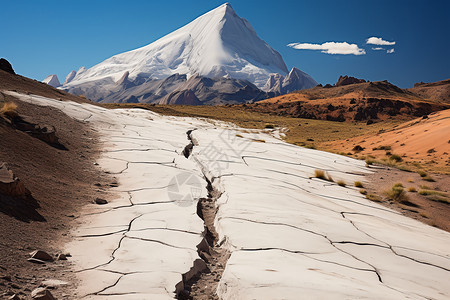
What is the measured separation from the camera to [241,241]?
4.29 meters

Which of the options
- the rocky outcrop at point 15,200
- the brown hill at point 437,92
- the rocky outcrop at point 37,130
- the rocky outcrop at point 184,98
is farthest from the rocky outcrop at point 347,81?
the rocky outcrop at point 15,200

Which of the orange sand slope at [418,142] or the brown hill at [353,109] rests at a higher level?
the brown hill at [353,109]

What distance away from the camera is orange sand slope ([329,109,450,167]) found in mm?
19141

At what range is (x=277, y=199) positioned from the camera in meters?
6.36

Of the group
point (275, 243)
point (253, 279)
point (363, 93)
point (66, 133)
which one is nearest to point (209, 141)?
point (66, 133)

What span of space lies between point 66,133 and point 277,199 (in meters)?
6.34

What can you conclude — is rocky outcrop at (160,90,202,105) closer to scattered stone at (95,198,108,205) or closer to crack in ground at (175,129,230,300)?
scattered stone at (95,198,108,205)

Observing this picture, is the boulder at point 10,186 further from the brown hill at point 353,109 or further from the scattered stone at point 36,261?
the brown hill at point 353,109

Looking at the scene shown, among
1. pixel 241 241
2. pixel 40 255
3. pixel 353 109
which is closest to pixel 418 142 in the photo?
pixel 241 241

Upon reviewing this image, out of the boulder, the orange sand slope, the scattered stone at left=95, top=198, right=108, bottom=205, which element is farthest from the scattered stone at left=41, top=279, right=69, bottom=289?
the orange sand slope

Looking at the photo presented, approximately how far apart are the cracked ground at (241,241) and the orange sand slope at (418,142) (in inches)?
527

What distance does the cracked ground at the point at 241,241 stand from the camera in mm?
3143

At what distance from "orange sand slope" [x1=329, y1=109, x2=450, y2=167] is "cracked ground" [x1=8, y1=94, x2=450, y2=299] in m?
13.4

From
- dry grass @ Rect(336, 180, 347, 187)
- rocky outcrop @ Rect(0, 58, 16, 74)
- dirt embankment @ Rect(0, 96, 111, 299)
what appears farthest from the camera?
rocky outcrop @ Rect(0, 58, 16, 74)
